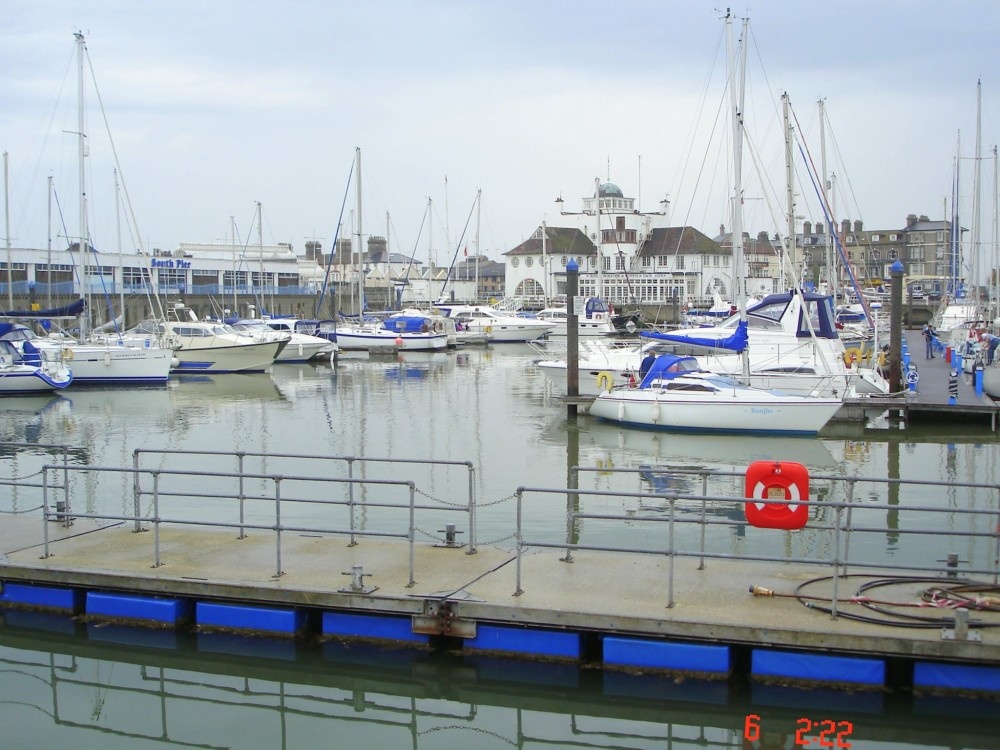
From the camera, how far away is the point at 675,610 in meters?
11.1

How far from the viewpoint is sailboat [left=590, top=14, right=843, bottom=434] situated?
2850cm

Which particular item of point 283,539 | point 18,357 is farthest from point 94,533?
point 18,357

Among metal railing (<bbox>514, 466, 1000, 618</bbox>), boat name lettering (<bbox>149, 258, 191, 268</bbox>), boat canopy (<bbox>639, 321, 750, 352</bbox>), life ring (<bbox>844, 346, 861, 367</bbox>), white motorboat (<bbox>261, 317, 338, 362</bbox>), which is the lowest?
metal railing (<bbox>514, 466, 1000, 618</bbox>)

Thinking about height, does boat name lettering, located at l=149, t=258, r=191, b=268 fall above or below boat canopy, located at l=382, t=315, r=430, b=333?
above

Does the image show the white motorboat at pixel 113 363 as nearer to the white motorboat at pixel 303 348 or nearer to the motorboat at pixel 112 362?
the motorboat at pixel 112 362

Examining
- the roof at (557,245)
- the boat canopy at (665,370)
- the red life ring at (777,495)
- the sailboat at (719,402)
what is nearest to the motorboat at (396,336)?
the sailboat at (719,402)

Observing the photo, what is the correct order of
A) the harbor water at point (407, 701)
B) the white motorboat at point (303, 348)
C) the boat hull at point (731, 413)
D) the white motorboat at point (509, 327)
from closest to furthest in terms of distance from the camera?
the harbor water at point (407, 701) < the boat hull at point (731, 413) < the white motorboat at point (303, 348) < the white motorboat at point (509, 327)

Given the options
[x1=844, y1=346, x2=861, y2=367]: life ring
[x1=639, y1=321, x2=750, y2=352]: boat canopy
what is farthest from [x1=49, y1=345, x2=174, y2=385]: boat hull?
[x1=844, y1=346, x2=861, y2=367]: life ring

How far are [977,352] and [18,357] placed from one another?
4063cm

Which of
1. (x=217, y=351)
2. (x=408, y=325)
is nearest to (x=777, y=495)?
(x=217, y=351)

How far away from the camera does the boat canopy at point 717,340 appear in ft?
104

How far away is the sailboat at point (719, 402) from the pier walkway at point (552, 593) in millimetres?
14587

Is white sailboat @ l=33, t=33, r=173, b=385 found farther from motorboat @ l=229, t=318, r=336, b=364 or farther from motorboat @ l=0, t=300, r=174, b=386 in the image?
motorboat @ l=229, t=318, r=336, b=364

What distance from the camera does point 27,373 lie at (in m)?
42.9
